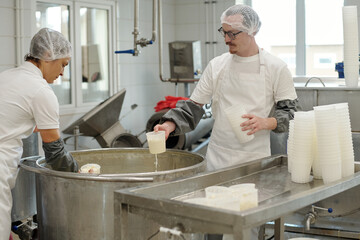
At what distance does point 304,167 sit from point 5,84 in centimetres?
132

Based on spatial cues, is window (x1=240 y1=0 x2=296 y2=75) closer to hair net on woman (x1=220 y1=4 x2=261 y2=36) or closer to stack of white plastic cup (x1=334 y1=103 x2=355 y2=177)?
hair net on woman (x1=220 y1=4 x2=261 y2=36)

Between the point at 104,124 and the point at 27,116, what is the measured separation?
2182 mm

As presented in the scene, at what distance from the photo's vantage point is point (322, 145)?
182 centimetres

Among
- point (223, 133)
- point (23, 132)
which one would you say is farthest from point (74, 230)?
point (223, 133)

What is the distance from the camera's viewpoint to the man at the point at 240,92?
96.9 inches

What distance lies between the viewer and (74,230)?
2.08m

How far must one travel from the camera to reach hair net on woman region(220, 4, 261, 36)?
2441 millimetres

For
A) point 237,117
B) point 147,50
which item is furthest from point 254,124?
point 147,50

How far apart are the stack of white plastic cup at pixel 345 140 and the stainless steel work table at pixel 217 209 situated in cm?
4

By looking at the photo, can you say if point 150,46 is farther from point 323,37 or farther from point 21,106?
point 21,106

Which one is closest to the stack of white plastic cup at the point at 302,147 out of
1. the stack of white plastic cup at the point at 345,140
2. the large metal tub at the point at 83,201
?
the stack of white plastic cup at the point at 345,140

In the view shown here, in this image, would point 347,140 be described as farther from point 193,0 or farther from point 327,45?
point 193,0

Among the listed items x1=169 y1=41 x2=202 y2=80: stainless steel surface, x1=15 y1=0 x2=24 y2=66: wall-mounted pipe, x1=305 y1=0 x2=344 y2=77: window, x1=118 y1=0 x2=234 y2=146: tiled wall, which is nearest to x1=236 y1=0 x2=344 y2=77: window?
x1=305 y1=0 x2=344 y2=77: window

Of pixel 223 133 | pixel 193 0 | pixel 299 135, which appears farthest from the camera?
pixel 193 0
